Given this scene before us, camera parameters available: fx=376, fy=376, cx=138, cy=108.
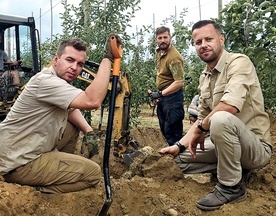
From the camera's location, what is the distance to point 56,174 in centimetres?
284

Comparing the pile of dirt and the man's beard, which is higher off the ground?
the man's beard

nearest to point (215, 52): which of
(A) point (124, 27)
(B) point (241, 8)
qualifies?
(B) point (241, 8)

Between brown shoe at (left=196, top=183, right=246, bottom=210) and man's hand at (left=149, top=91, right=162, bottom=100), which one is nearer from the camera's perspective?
brown shoe at (left=196, top=183, right=246, bottom=210)

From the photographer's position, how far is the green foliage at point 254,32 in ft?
10.9

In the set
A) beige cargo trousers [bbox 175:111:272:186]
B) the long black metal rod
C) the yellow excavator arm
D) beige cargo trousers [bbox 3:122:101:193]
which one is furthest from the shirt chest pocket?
the yellow excavator arm

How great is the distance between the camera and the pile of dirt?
268cm

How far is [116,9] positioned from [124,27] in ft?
1.05

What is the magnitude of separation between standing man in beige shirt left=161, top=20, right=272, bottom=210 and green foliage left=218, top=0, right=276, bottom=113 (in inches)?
18.0

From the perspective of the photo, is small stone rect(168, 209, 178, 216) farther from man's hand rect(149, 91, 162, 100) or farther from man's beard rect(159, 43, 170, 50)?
man's beard rect(159, 43, 170, 50)

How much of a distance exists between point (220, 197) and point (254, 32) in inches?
67.6

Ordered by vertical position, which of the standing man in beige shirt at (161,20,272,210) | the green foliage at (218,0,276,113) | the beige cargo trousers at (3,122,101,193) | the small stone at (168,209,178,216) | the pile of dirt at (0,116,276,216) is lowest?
the small stone at (168,209,178,216)

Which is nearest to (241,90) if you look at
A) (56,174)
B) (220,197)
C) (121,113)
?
(220,197)

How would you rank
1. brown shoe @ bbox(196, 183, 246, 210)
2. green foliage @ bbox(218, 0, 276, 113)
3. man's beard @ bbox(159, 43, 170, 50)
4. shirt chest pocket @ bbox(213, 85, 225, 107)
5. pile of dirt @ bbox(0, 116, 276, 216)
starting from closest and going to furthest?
pile of dirt @ bbox(0, 116, 276, 216)
brown shoe @ bbox(196, 183, 246, 210)
shirt chest pocket @ bbox(213, 85, 225, 107)
green foliage @ bbox(218, 0, 276, 113)
man's beard @ bbox(159, 43, 170, 50)

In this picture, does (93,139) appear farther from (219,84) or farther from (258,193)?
(258,193)
